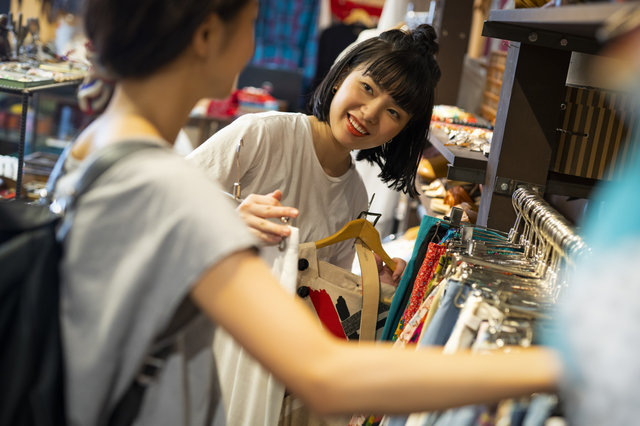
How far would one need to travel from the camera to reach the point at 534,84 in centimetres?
132

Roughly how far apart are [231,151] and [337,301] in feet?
1.69

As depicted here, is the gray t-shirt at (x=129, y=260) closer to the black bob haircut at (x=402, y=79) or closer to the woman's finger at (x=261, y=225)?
the woman's finger at (x=261, y=225)

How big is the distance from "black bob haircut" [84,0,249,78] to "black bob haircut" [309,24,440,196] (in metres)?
0.97

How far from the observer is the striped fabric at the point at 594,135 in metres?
1.36

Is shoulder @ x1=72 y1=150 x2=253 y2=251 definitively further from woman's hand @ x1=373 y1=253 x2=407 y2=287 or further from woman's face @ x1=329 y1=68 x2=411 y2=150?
woman's face @ x1=329 y1=68 x2=411 y2=150

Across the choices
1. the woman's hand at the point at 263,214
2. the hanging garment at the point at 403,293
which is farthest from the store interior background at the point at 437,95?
the woman's hand at the point at 263,214

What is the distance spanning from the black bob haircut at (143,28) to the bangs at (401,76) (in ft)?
3.13

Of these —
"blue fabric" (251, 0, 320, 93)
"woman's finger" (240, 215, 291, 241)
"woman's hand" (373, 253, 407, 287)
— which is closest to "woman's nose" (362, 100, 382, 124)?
"woman's hand" (373, 253, 407, 287)

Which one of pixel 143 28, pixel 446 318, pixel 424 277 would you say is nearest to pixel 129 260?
pixel 143 28

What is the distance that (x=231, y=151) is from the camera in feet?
4.98

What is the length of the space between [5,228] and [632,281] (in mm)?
724

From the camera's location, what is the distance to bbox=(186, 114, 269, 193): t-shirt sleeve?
151 centimetres

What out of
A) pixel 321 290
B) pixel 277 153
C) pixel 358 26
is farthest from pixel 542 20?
pixel 358 26

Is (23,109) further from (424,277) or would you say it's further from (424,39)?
(424,277)
